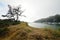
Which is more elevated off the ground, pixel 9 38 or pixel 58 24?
pixel 58 24

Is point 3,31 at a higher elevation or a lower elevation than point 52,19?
lower

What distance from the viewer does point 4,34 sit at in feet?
14.8

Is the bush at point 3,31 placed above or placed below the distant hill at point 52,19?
below

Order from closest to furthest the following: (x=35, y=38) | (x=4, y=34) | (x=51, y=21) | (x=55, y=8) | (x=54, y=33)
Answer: (x=35, y=38) → (x=54, y=33) → (x=4, y=34) → (x=55, y=8) → (x=51, y=21)

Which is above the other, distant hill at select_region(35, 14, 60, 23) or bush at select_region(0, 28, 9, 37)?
distant hill at select_region(35, 14, 60, 23)

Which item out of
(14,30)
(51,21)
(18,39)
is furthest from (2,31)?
(51,21)

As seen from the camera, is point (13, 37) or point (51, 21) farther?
point (51, 21)

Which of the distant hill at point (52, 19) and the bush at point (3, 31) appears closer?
the bush at point (3, 31)

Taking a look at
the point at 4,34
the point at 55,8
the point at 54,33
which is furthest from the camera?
the point at 55,8

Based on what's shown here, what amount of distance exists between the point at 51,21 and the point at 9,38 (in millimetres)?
2039

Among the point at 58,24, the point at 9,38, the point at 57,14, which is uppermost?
the point at 57,14

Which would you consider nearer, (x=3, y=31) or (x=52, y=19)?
(x=3, y=31)

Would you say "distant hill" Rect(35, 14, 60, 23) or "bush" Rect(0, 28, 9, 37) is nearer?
"bush" Rect(0, 28, 9, 37)

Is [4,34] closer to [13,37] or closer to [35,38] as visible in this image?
[13,37]
